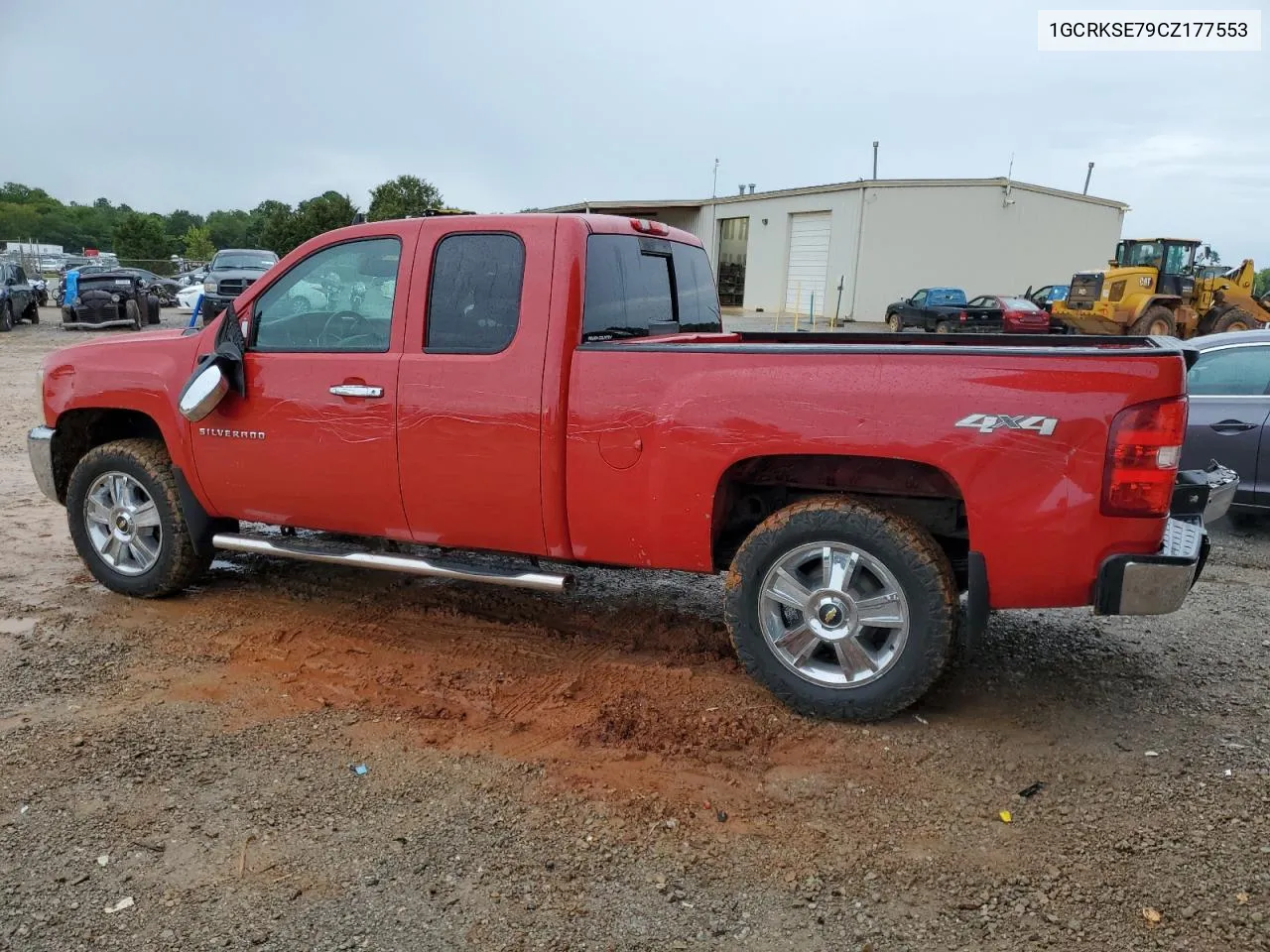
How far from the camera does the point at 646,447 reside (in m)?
3.86

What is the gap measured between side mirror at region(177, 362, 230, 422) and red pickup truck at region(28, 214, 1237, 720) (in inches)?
0.5

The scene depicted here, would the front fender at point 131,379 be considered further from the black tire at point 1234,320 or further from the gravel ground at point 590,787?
the black tire at point 1234,320

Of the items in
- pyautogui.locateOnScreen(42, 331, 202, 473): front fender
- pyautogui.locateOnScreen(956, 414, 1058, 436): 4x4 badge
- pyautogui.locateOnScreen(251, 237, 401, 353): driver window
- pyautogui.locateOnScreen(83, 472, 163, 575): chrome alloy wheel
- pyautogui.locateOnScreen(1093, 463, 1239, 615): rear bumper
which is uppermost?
pyautogui.locateOnScreen(251, 237, 401, 353): driver window

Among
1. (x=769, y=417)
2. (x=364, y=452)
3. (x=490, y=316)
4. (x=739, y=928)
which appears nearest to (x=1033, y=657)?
(x=769, y=417)

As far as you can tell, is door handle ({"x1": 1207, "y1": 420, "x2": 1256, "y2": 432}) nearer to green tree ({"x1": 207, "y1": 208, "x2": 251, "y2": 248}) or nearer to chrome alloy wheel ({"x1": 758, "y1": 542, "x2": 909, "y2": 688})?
chrome alloy wheel ({"x1": 758, "y1": 542, "x2": 909, "y2": 688})

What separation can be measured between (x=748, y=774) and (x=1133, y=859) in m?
1.23

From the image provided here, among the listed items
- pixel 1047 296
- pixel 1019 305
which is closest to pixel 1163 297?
pixel 1019 305

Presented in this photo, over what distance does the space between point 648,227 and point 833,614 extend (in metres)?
2.15

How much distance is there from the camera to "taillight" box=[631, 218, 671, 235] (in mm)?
4629

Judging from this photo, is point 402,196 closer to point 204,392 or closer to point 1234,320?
point 1234,320

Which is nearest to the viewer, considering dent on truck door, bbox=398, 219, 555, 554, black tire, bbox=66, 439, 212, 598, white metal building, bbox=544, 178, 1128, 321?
dent on truck door, bbox=398, 219, 555, 554

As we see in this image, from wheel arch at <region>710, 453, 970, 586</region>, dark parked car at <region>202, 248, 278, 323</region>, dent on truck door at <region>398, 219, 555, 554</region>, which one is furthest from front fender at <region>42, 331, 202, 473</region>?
dark parked car at <region>202, 248, 278, 323</region>

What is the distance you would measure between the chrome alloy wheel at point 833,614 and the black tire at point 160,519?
3144 millimetres

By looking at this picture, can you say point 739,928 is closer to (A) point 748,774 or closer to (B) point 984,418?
(A) point 748,774
